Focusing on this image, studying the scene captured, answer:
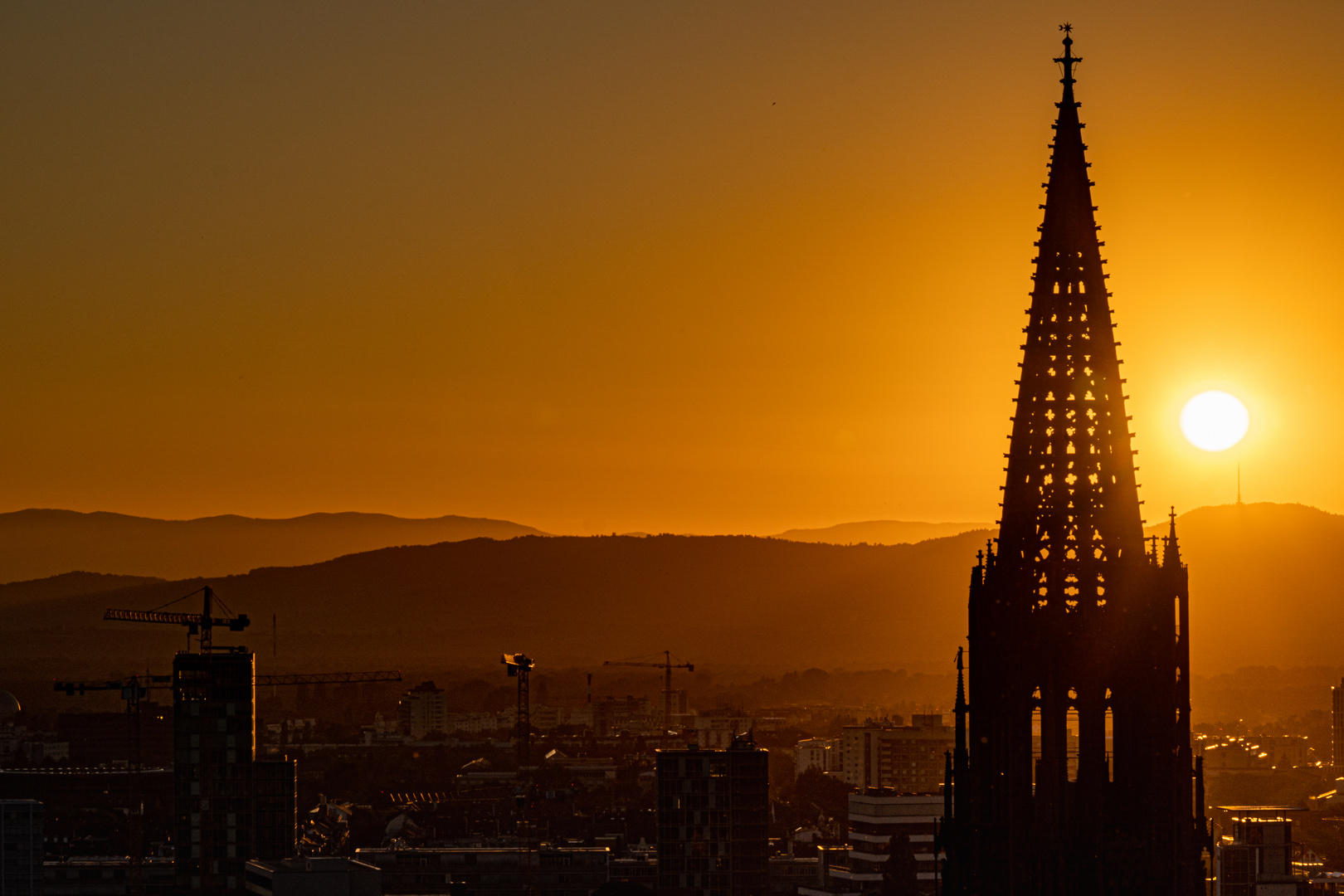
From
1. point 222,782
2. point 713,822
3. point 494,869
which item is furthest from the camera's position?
point 494,869

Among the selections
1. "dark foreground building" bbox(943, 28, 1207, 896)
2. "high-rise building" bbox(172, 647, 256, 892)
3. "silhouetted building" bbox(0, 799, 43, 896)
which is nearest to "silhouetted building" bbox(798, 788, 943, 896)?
"high-rise building" bbox(172, 647, 256, 892)

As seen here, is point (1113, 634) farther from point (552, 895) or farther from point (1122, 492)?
point (552, 895)

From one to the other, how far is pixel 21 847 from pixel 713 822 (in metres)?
39.2

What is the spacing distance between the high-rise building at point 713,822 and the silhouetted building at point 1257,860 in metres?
26.5

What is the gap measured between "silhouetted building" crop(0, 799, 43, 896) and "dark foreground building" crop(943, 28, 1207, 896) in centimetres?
9752

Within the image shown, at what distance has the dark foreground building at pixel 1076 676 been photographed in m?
39.2

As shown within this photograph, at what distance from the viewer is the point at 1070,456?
39844mm

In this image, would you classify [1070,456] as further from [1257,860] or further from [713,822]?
[713,822]

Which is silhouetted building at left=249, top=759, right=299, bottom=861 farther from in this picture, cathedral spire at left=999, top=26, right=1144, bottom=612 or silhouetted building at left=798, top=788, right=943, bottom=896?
cathedral spire at left=999, top=26, right=1144, bottom=612

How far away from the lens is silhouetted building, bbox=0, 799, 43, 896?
422 feet

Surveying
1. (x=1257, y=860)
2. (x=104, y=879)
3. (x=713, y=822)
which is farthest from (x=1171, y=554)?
(x=104, y=879)

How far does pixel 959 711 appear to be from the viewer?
1577 inches

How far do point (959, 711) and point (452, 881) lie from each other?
127480mm

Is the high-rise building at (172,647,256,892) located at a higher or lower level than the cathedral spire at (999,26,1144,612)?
lower
